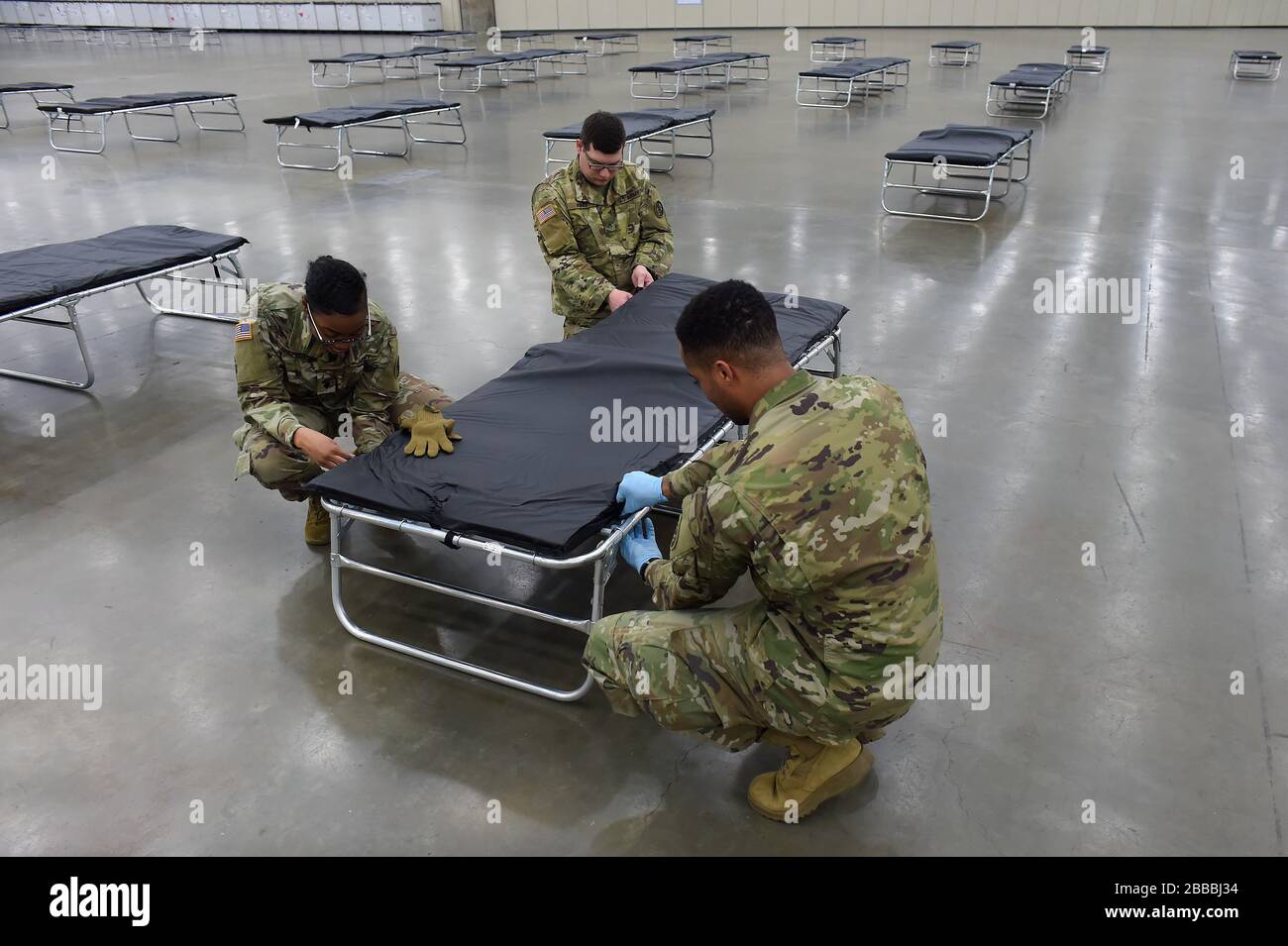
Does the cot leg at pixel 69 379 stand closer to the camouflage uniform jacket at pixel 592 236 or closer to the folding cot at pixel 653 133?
the camouflage uniform jacket at pixel 592 236

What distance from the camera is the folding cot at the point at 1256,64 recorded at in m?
12.4

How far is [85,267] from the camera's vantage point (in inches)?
155

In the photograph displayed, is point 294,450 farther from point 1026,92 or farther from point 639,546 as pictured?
point 1026,92

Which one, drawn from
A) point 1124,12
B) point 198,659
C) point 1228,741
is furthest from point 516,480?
point 1124,12

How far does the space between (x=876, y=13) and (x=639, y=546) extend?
69.1 feet

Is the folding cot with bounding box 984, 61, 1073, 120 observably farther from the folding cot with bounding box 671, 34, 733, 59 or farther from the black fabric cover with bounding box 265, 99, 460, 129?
the folding cot with bounding box 671, 34, 733, 59

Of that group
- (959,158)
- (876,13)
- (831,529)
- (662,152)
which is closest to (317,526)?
(831,529)

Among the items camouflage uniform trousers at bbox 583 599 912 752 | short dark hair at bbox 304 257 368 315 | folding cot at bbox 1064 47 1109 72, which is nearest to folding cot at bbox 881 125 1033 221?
short dark hair at bbox 304 257 368 315

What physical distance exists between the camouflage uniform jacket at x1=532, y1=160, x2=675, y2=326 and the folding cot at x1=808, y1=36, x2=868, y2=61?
14041 millimetres

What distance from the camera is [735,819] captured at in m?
1.89

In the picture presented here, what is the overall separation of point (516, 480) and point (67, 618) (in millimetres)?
1367

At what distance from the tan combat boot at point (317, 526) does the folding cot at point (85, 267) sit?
175cm
